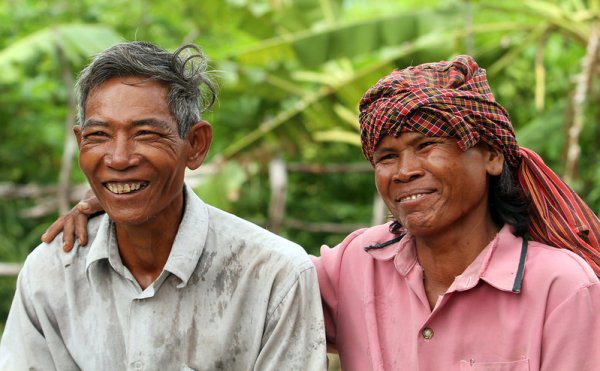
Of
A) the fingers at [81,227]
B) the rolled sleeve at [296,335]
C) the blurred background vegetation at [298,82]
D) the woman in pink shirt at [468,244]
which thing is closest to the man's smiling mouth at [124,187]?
the fingers at [81,227]

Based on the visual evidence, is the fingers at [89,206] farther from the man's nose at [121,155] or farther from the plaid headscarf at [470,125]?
the plaid headscarf at [470,125]

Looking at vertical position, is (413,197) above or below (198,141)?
below

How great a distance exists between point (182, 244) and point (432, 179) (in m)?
0.79

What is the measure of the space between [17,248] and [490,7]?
15.3 ft

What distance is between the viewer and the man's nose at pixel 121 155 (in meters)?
2.73

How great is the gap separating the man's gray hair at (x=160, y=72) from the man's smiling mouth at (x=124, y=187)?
0.20 m

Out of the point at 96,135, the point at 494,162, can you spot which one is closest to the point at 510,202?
the point at 494,162

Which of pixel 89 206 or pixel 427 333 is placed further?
pixel 89 206

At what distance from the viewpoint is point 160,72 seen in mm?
2822

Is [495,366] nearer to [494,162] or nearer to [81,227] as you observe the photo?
[494,162]

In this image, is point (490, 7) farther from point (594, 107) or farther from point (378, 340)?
point (378, 340)

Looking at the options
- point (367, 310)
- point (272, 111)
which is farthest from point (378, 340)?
point (272, 111)

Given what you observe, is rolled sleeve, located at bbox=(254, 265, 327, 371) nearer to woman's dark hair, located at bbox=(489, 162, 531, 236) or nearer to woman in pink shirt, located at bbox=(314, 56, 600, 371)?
woman in pink shirt, located at bbox=(314, 56, 600, 371)

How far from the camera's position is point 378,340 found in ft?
9.42
